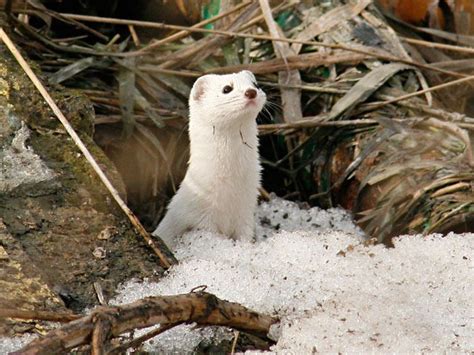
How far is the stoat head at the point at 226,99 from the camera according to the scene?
3.90 m

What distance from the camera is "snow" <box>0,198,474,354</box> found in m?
2.35

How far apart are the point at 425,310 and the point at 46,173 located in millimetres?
1405

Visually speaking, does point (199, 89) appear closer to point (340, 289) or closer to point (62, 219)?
point (62, 219)

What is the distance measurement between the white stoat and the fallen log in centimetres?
163

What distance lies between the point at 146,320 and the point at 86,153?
122 cm

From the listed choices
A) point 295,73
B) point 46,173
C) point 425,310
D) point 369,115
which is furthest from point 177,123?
point 425,310

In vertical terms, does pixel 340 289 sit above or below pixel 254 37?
below

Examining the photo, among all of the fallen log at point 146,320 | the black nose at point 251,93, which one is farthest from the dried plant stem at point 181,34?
the fallen log at point 146,320

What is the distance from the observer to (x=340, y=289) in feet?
8.85

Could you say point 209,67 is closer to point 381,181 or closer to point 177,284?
point 381,181

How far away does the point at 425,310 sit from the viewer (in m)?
2.55

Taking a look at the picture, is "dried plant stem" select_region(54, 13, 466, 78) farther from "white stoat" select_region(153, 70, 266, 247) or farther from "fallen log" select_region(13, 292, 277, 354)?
"fallen log" select_region(13, 292, 277, 354)

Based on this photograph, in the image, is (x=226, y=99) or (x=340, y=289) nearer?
(x=340, y=289)

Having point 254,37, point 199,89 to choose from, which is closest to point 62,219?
point 199,89
